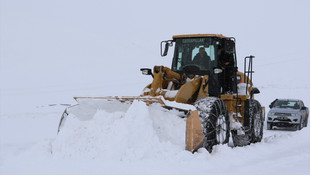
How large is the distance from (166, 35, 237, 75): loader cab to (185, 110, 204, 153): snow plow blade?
1986 mm

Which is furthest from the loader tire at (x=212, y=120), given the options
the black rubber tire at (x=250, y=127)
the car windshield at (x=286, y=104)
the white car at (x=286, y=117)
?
the car windshield at (x=286, y=104)

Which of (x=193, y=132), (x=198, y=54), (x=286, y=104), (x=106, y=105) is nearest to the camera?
(x=193, y=132)

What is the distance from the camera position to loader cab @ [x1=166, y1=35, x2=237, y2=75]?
30.2ft

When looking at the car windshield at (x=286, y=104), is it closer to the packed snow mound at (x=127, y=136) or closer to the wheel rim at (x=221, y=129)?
the wheel rim at (x=221, y=129)

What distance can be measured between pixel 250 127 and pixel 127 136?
13.2ft

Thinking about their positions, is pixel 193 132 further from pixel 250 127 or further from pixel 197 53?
pixel 250 127

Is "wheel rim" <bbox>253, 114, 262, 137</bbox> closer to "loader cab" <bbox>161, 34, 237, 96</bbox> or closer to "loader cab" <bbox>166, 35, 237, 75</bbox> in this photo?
"loader cab" <bbox>161, 34, 237, 96</bbox>

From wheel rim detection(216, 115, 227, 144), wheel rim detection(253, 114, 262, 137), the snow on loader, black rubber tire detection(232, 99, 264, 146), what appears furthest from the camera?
wheel rim detection(253, 114, 262, 137)

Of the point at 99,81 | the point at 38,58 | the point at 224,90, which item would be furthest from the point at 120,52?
the point at 224,90

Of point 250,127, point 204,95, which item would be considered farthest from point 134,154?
point 250,127

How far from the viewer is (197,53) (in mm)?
9328

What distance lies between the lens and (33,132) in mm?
12797

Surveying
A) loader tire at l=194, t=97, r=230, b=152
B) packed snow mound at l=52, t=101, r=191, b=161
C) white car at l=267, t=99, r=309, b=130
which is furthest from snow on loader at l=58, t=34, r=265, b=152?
white car at l=267, t=99, r=309, b=130

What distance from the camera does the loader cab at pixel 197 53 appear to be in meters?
9.20
